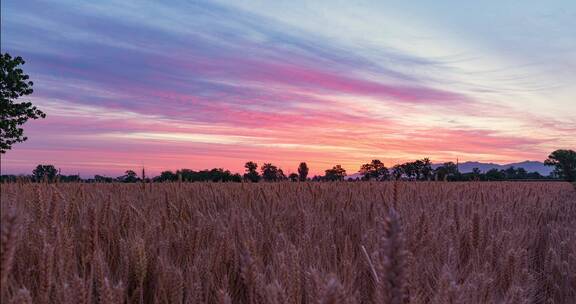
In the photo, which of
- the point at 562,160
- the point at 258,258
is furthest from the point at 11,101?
the point at 562,160

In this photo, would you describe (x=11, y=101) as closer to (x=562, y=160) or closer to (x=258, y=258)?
(x=258, y=258)

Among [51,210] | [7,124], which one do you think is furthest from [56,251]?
[7,124]

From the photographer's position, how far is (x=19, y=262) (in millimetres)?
2135

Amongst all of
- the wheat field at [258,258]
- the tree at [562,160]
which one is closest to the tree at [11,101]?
the wheat field at [258,258]

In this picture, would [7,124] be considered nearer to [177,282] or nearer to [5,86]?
[5,86]

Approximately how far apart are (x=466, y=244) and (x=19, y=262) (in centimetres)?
248

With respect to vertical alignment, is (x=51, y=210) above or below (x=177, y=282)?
above

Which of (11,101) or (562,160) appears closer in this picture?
(11,101)

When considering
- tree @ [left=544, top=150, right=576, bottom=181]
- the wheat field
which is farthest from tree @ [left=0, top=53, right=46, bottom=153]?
tree @ [left=544, top=150, right=576, bottom=181]

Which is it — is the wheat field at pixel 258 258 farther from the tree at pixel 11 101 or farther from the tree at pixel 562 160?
the tree at pixel 562 160

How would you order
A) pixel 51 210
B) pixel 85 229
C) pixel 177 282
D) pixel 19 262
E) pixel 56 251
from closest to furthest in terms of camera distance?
pixel 177 282
pixel 56 251
pixel 19 262
pixel 51 210
pixel 85 229

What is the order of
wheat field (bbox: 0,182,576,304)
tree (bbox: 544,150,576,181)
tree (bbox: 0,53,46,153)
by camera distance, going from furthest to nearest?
1. tree (bbox: 544,150,576,181)
2. tree (bbox: 0,53,46,153)
3. wheat field (bbox: 0,182,576,304)

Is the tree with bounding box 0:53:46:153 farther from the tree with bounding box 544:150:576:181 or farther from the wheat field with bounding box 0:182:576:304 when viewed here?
the tree with bounding box 544:150:576:181

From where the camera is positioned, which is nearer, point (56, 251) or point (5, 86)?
point (56, 251)
